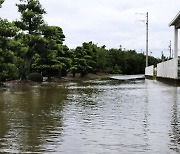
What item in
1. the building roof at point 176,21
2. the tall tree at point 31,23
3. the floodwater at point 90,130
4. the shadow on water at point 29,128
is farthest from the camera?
the tall tree at point 31,23

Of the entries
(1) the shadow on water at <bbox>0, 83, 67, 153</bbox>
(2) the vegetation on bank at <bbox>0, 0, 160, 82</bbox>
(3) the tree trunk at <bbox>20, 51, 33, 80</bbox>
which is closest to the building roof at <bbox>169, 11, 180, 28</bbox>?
(2) the vegetation on bank at <bbox>0, 0, 160, 82</bbox>

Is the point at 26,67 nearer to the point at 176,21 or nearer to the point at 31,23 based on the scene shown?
the point at 31,23

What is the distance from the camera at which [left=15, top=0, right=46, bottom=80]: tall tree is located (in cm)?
3269

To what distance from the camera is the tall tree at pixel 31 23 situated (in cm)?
3269

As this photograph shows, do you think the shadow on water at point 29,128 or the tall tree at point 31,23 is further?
the tall tree at point 31,23

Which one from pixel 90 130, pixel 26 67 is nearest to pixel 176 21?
pixel 26 67

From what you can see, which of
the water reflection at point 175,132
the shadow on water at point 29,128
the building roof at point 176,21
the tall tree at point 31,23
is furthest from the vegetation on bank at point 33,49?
the water reflection at point 175,132

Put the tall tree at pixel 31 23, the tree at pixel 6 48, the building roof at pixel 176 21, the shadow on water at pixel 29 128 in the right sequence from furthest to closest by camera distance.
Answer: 1. the tall tree at pixel 31 23
2. the building roof at pixel 176 21
3. the tree at pixel 6 48
4. the shadow on water at pixel 29 128

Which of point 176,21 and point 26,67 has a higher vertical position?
point 176,21

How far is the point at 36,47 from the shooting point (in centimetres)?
3388

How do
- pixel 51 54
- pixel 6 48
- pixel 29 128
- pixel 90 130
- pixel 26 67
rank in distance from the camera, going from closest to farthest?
pixel 90 130 < pixel 29 128 < pixel 6 48 < pixel 26 67 < pixel 51 54

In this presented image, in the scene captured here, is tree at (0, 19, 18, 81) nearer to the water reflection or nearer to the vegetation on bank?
the vegetation on bank

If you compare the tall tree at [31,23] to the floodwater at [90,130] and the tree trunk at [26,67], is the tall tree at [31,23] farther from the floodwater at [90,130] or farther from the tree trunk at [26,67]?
the floodwater at [90,130]

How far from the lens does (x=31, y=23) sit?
33.8 meters
